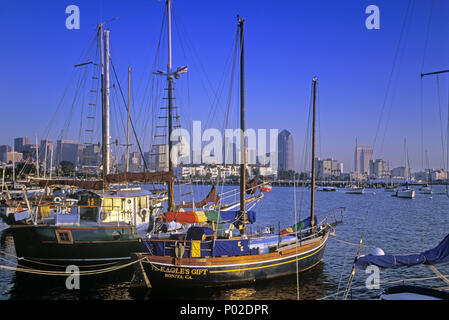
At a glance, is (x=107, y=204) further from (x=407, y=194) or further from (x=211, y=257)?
(x=407, y=194)

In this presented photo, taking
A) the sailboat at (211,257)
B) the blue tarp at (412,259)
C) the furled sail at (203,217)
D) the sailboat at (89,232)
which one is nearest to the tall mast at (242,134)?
the sailboat at (211,257)

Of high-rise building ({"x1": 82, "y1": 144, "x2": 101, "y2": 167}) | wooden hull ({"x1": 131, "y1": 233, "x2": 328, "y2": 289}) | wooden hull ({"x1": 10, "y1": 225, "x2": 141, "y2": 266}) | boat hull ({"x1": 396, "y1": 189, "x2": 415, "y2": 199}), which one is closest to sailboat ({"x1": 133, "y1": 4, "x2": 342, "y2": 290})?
wooden hull ({"x1": 131, "y1": 233, "x2": 328, "y2": 289})

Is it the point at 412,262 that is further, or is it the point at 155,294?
the point at 155,294

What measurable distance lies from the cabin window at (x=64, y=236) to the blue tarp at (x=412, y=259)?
18.3 m

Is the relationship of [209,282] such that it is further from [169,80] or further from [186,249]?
[169,80]

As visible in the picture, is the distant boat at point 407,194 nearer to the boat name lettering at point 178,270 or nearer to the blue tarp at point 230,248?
the blue tarp at point 230,248

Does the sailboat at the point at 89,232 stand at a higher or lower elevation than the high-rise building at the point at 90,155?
lower

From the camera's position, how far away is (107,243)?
24766 millimetres

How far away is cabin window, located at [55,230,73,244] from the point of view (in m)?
24.2

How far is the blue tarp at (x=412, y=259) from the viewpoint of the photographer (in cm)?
1427

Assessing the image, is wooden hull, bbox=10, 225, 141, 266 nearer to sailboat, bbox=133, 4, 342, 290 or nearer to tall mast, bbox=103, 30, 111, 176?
sailboat, bbox=133, 4, 342, 290
